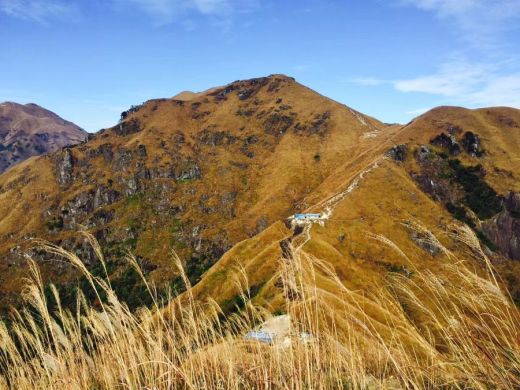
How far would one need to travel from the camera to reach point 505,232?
6334 inches

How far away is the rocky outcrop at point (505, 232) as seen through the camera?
15775cm

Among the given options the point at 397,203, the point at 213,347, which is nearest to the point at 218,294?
the point at 397,203

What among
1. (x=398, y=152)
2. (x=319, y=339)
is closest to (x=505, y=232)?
(x=398, y=152)

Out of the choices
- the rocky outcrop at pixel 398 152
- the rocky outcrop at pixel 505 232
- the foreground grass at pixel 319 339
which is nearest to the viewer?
the foreground grass at pixel 319 339

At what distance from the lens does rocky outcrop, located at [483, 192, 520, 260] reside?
157750 millimetres

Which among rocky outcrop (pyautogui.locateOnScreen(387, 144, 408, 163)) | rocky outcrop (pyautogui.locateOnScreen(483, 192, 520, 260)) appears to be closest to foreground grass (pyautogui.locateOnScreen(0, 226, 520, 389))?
rocky outcrop (pyautogui.locateOnScreen(483, 192, 520, 260))

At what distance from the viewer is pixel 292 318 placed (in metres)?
6.22

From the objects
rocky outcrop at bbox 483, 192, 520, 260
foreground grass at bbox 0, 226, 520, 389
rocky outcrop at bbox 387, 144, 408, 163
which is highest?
rocky outcrop at bbox 387, 144, 408, 163

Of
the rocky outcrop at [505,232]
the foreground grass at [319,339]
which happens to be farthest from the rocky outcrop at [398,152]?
the foreground grass at [319,339]

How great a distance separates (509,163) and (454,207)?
46.9 meters

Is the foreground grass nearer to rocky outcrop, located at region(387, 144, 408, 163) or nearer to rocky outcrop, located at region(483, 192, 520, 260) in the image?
rocky outcrop, located at region(483, 192, 520, 260)

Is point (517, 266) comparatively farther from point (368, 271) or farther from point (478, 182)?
point (368, 271)

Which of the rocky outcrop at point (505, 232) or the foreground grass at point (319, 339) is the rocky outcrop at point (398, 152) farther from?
the foreground grass at point (319, 339)

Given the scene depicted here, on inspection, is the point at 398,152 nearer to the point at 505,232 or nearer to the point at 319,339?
the point at 505,232
